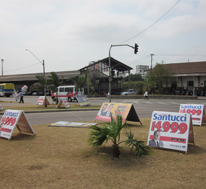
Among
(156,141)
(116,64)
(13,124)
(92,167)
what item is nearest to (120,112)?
(156,141)

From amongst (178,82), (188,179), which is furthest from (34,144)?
(178,82)

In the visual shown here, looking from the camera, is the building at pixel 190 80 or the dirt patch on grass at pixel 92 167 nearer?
the dirt patch on grass at pixel 92 167

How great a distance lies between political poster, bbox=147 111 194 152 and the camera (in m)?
5.29

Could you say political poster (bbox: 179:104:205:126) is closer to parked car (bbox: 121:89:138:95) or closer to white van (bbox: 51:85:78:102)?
white van (bbox: 51:85:78:102)

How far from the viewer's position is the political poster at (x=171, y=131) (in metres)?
5.29

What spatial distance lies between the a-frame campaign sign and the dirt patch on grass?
0.64 m

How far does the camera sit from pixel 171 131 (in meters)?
5.47

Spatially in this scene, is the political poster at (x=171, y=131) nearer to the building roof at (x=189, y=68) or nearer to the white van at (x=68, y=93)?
the white van at (x=68, y=93)

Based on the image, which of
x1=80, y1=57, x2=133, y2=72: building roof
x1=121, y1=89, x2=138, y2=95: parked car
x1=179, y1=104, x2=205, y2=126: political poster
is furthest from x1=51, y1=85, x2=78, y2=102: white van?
x1=179, y1=104, x2=205, y2=126: political poster

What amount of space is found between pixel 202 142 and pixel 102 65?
4561 cm

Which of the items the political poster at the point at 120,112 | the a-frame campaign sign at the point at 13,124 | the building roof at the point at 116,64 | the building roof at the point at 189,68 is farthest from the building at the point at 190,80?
the a-frame campaign sign at the point at 13,124

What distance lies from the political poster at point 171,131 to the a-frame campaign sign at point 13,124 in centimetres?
414

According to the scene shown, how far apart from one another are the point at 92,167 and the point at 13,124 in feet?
11.8

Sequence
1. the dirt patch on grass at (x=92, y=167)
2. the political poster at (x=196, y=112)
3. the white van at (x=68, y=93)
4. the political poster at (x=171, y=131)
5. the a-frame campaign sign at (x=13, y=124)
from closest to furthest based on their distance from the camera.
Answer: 1. the dirt patch on grass at (x=92, y=167)
2. the political poster at (x=171, y=131)
3. the a-frame campaign sign at (x=13, y=124)
4. the political poster at (x=196, y=112)
5. the white van at (x=68, y=93)
